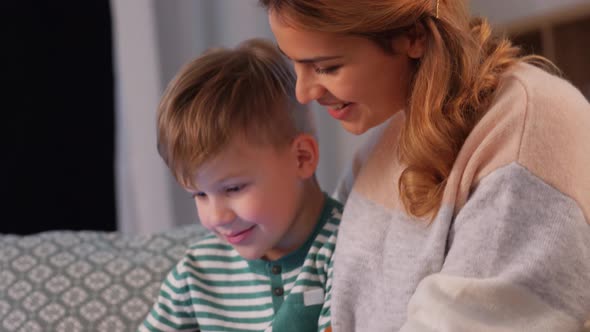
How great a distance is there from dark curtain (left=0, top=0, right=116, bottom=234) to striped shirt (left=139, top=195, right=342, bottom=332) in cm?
95

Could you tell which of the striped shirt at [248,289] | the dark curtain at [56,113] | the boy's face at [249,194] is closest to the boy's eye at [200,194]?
the boy's face at [249,194]

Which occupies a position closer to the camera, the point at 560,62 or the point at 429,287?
the point at 429,287

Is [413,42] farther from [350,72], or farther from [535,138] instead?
[535,138]

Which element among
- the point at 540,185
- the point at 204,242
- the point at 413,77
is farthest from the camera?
the point at 204,242

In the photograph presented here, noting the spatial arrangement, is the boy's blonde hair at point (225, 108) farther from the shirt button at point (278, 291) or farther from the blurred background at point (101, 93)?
the blurred background at point (101, 93)

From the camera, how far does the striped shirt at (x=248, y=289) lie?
1316mm

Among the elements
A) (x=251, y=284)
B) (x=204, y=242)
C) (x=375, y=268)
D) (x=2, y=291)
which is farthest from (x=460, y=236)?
(x=2, y=291)

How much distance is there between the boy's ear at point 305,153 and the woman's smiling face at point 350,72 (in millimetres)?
201

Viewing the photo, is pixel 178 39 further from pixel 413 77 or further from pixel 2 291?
pixel 413 77

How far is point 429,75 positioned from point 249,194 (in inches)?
14.0

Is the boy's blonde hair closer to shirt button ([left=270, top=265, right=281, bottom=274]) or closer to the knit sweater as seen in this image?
shirt button ([left=270, top=265, right=281, bottom=274])

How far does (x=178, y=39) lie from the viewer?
252 centimetres

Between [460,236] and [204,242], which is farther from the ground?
[460,236]

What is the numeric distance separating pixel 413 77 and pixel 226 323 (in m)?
0.53
